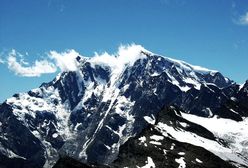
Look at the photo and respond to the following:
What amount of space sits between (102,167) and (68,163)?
28.1 metres

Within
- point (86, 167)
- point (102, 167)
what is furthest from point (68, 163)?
point (102, 167)

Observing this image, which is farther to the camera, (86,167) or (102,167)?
(102,167)

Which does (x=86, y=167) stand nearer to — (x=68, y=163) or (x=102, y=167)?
(x=68, y=163)

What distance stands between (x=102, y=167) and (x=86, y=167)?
90.6 feet

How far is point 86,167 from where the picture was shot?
170625mm

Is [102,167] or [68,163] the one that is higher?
[102,167]

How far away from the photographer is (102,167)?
197625mm

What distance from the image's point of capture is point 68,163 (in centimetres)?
17175

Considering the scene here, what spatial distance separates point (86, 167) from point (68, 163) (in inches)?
236

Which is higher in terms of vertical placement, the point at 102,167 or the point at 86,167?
the point at 102,167
